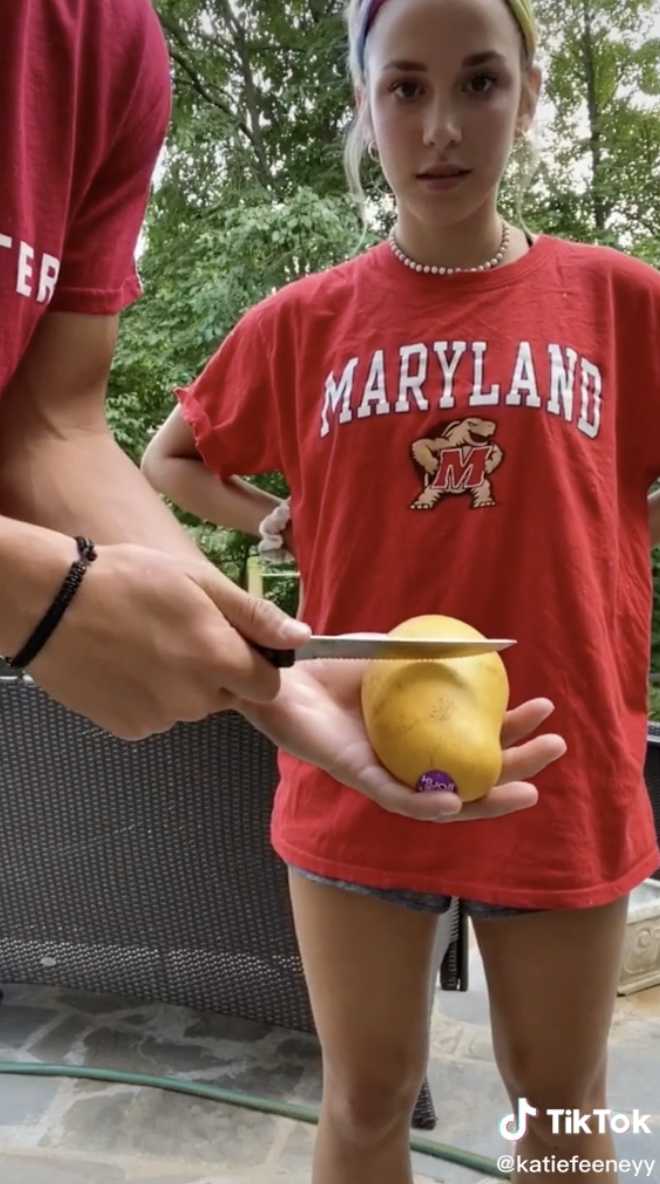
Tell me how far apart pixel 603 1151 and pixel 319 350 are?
2.64 feet

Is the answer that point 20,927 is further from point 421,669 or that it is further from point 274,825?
point 421,669

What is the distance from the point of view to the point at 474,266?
97 centimetres

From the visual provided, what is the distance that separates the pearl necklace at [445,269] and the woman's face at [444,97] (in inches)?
1.8

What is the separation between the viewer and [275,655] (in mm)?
609

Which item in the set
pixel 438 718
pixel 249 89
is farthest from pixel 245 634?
pixel 249 89

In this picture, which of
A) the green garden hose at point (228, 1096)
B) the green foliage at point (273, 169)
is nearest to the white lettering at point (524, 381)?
the green garden hose at point (228, 1096)

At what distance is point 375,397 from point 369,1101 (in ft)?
2.15

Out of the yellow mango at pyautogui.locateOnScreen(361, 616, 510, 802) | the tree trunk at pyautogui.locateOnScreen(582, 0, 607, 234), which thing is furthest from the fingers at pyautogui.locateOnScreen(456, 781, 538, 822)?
the tree trunk at pyautogui.locateOnScreen(582, 0, 607, 234)

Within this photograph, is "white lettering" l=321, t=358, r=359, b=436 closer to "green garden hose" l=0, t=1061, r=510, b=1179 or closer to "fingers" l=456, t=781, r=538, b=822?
"fingers" l=456, t=781, r=538, b=822

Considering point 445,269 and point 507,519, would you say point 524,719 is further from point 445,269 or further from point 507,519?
point 445,269

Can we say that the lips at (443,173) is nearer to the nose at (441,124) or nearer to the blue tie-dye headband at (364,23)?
the nose at (441,124)

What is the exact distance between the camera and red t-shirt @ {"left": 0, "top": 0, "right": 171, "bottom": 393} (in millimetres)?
623

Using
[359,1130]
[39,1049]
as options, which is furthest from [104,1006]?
[359,1130]

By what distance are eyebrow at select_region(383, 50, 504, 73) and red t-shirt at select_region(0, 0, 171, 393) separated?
0.24m
